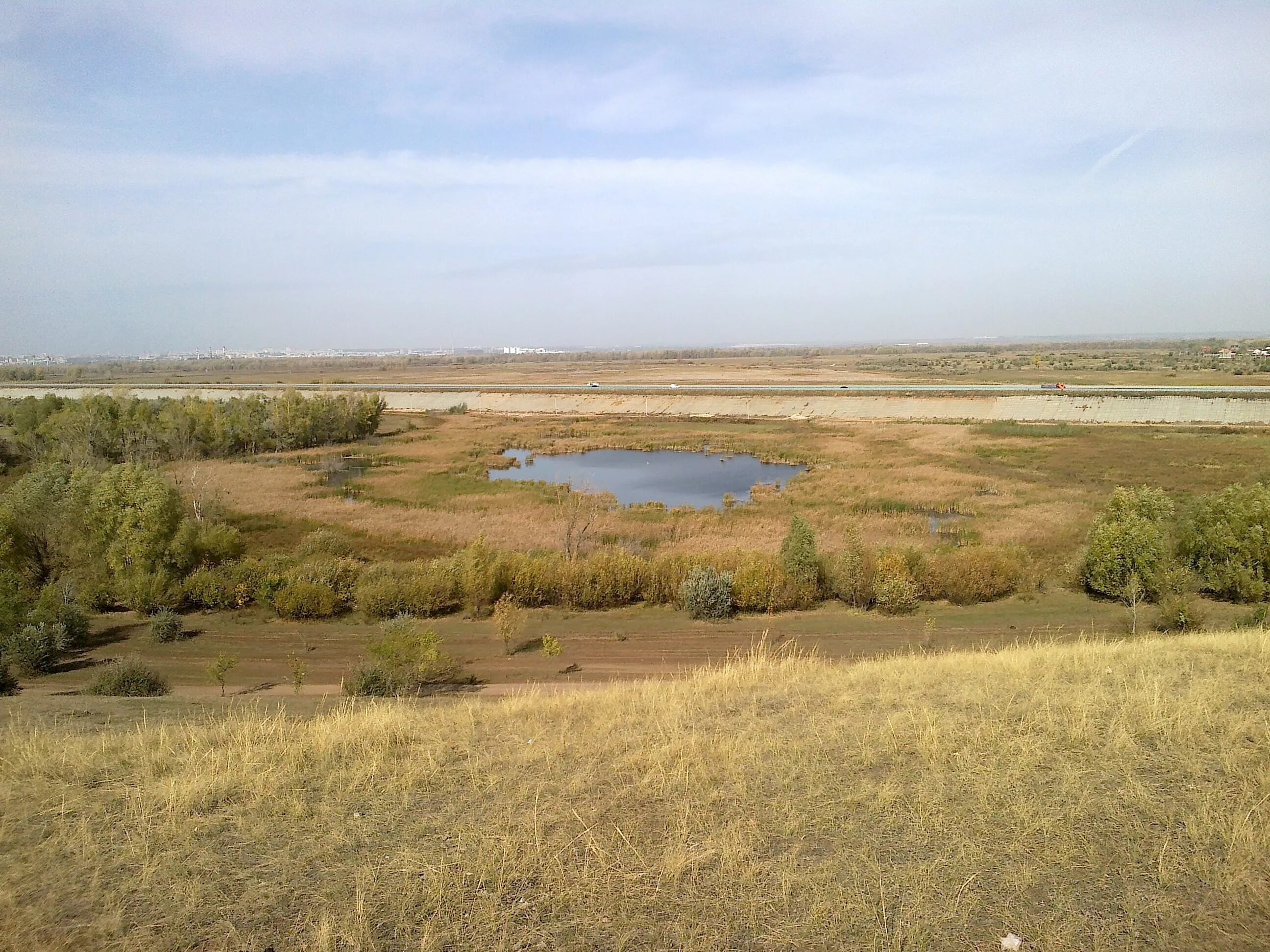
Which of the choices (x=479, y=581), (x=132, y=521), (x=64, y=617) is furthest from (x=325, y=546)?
(x=64, y=617)

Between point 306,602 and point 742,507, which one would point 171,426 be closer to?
point 306,602

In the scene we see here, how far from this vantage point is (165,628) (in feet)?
61.8

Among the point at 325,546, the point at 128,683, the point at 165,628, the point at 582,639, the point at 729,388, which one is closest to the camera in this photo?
the point at 128,683

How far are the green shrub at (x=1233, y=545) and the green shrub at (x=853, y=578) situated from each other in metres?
8.51

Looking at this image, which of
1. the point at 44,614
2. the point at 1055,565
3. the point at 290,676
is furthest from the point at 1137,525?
the point at 44,614

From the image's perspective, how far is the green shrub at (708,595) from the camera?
2047cm

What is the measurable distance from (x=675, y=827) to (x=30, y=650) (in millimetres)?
16685

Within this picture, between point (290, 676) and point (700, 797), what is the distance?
42.1 feet

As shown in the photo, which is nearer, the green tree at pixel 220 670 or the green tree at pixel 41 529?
the green tree at pixel 220 670

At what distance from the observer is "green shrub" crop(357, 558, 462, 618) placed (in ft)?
68.4

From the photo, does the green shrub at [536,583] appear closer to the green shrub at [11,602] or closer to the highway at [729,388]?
the green shrub at [11,602]

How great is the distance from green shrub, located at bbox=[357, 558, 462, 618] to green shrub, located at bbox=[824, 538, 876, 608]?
10707 millimetres

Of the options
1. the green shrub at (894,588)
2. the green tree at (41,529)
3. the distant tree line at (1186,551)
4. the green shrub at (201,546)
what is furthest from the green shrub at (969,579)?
the green tree at (41,529)

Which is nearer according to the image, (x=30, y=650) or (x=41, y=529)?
(x=30, y=650)
